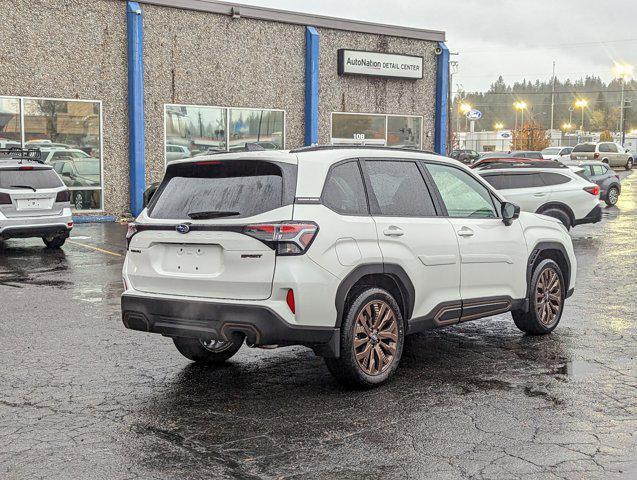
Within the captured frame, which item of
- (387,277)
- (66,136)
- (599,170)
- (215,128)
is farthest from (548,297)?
(599,170)

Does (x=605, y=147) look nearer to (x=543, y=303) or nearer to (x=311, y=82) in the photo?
(x=311, y=82)

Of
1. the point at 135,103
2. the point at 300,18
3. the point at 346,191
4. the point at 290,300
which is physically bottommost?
the point at 290,300

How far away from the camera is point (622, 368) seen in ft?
22.5

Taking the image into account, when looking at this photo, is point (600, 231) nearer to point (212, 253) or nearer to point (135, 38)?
point (135, 38)

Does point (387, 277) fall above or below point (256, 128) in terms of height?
below

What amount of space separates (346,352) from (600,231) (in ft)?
51.5

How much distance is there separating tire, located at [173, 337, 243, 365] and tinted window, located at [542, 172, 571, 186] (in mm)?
12263

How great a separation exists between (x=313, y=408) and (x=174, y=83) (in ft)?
58.6

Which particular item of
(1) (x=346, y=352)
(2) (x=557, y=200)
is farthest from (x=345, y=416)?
(2) (x=557, y=200)

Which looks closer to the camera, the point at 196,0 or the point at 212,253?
the point at 212,253

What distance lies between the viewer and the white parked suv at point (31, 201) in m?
14.3

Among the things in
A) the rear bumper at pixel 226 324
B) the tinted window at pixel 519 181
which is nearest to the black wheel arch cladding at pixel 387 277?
the rear bumper at pixel 226 324

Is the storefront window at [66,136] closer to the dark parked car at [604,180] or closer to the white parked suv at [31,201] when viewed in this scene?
the white parked suv at [31,201]

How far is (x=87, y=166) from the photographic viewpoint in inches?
841
